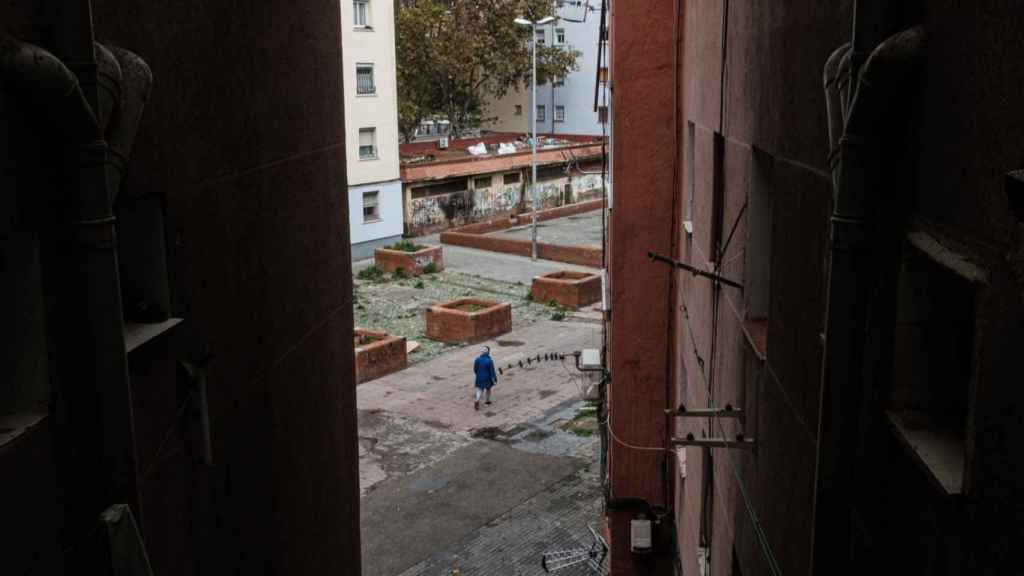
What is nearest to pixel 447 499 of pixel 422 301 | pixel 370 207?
pixel 422 301

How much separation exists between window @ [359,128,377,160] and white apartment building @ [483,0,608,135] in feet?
71.5

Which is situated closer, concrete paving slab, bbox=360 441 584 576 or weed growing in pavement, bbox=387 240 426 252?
concrete paving slab, bbox=360 441 584 576

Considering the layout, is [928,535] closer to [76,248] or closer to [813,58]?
[813,58]

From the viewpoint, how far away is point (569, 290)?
98.9 feet

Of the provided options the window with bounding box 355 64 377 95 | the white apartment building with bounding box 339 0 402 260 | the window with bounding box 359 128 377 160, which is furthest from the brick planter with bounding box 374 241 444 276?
the window with bounding box 355 64 377 95

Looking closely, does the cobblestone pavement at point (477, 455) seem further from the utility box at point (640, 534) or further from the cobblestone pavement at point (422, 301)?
the utility box at point (640, 534)

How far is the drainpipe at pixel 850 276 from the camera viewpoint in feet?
11.4

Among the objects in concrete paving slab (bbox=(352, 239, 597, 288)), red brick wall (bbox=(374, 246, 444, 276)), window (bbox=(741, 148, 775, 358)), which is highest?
window (bbox=(741, 148, 775, 358))

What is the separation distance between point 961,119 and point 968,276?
0.48 meters

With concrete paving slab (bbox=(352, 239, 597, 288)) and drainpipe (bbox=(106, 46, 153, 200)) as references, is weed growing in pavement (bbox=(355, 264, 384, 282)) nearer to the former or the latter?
concrete paving slab (bbox=(352, 239, 597, 288))

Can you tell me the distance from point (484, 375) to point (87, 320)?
57.4 ft

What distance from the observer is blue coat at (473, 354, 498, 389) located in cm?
2116

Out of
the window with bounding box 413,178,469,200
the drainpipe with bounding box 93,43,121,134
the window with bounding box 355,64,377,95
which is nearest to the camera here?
the drainpipe with bounding box 93,43,121,134

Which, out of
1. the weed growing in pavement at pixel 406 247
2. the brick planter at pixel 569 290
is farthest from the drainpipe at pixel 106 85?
the weed growing in pavement at pixel 406 247
